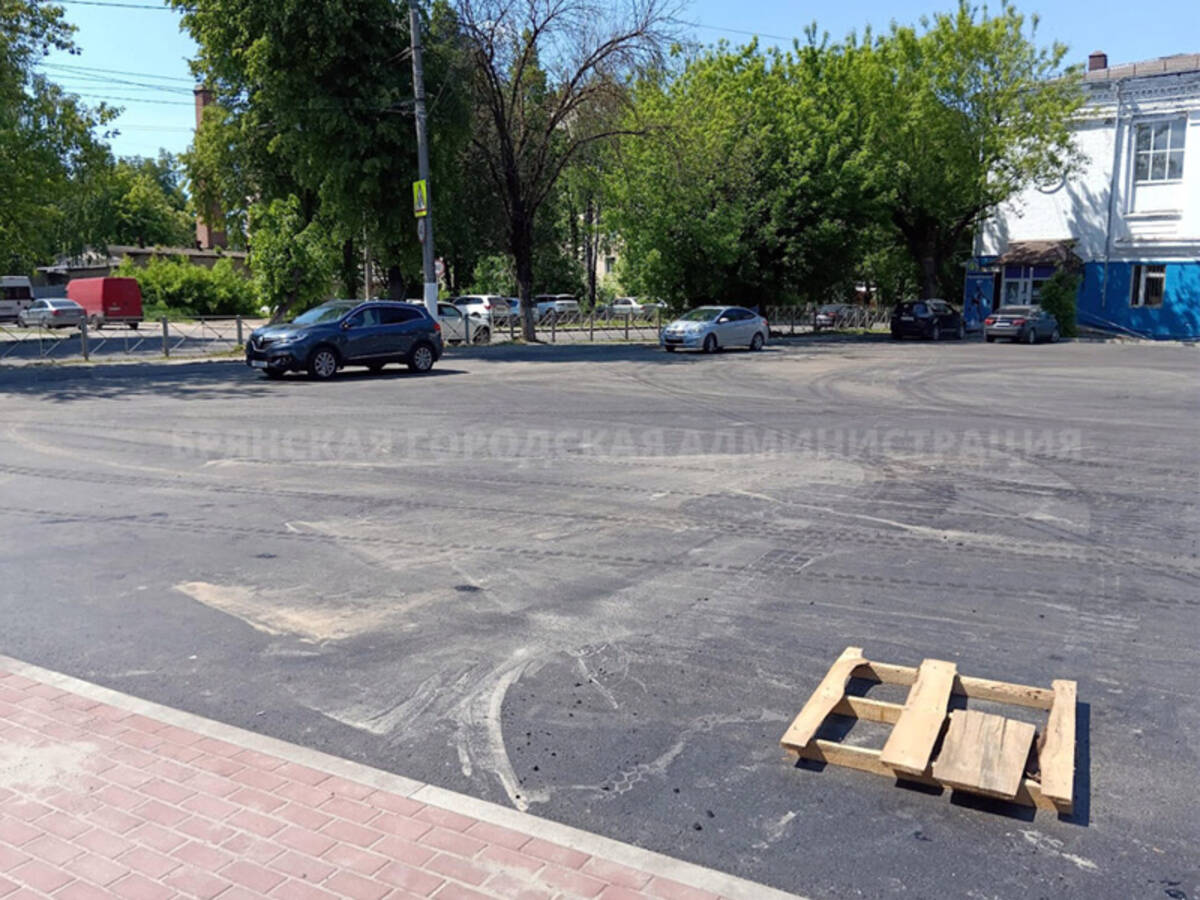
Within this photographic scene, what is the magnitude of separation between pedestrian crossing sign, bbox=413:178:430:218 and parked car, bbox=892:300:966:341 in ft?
67.3

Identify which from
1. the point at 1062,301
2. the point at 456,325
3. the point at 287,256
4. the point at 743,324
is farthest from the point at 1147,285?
the point at 287,256

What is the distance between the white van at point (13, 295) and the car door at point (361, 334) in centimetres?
3743

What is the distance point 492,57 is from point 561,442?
2219 cm

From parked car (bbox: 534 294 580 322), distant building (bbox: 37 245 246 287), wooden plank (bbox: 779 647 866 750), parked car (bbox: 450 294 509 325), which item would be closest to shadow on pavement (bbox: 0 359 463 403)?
wooden plank (bbox: 779 647 866 750)

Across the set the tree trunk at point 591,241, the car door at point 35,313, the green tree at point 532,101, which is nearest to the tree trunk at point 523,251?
the green tree at point 532,101

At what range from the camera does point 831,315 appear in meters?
45.4

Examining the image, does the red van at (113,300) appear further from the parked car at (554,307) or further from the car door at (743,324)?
the car door at (743,324)

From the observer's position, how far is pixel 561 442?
484 inches

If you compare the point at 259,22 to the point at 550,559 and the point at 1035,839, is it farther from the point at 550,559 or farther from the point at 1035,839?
the point at 1035,839

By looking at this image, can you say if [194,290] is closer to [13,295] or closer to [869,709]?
[13,295]

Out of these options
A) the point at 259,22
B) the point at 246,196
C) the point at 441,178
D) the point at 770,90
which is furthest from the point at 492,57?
the point at 246,196

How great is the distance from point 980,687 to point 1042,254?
4399 centimetres

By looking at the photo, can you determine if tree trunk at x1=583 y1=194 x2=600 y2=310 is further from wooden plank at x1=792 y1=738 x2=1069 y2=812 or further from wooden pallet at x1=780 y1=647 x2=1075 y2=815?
wooden plank at x1=792 y1=738 x2=1069 y2=812

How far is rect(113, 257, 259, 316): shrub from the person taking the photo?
2245 inches
